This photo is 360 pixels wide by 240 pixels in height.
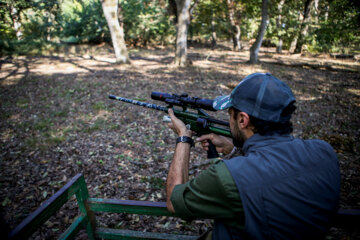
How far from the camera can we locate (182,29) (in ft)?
39.5

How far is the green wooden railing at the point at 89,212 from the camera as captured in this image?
63.0 inches

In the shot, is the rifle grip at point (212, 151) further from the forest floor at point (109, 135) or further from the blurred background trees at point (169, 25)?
the blurred background trees at point (169, 25)

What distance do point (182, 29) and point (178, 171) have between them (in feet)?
39.5

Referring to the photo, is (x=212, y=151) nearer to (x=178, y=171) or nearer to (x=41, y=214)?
(x=178, y=171)

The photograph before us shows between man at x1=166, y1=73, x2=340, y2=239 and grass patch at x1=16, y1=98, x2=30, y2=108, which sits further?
grass patch at x1=16, y1=98, x2=30, y2=108

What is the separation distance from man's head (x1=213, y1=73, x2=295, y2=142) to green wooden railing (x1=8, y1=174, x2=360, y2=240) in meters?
1.02

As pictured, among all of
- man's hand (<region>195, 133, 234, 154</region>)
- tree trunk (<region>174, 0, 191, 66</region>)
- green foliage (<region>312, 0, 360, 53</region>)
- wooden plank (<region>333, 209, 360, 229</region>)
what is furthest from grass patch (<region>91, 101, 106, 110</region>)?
green foliage (<region>312, 0, 360, 53</region>)

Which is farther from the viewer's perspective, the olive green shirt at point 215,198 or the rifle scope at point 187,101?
the rifle scope at point 187,101

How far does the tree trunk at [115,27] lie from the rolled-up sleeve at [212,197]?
1274 centimetres

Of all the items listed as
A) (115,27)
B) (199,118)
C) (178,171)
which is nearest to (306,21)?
(115,27)

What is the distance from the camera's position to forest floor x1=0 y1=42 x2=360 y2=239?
3.75 meters

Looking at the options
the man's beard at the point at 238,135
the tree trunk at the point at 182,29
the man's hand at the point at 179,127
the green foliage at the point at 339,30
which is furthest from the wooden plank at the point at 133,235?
the green foliage at the point at 339,30

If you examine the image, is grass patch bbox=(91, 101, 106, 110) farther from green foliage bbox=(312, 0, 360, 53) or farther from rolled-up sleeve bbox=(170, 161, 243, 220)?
green foliage bbox=(312, 0, 360, 53)

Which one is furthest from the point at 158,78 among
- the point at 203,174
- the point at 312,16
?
the point at 312,16
